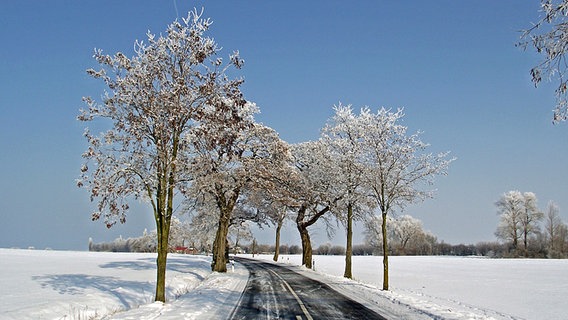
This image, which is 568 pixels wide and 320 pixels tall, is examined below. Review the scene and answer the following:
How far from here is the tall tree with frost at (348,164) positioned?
99.6 feet

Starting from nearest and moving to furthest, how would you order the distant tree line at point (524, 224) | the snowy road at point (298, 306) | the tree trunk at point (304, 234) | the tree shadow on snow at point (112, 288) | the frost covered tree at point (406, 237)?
the snowy road at point (298, 306), the tree shadow on snow at point (112, 288), the tree trunk at point (304, 234), the distant tree line at point (524, 224), the frost covered tree at point (406, 237)

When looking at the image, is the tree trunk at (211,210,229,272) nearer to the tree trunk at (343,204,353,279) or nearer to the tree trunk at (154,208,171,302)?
the tree trunk at (343,204,353,279)

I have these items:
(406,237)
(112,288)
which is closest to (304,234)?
(112,288)

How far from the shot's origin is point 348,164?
A: 3059 centimetres

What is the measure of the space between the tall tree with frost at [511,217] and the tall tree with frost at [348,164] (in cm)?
7803

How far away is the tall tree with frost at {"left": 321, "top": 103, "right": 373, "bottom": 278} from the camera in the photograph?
99.6 feet

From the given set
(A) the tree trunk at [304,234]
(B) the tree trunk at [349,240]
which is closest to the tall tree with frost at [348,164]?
(B) the tree trunk at [349,240]

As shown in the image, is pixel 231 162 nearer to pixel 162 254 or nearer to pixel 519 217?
pixel 162 254

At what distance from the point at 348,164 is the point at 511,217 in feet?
276

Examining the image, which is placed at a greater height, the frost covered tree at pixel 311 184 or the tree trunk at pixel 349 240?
the frost covered tree at pixel 311 184

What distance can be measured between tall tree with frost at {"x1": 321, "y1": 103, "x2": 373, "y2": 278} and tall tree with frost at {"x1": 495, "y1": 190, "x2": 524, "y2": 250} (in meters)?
78.0

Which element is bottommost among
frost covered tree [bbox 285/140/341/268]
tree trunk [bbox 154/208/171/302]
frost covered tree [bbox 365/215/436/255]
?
frost covered tree [bbox 365/215/436/255]

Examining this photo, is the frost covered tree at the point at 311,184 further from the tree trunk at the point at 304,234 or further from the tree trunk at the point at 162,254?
the tree trunk at the point at 162,254

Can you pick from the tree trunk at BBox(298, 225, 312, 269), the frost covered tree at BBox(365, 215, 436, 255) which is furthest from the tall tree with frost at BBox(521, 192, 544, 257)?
the tree trunk at BBox(298, 225, 312, 269)
